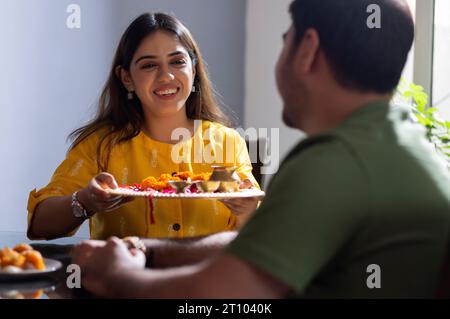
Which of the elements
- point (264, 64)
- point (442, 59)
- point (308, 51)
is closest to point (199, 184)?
point (308, 51)

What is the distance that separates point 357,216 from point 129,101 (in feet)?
5.85

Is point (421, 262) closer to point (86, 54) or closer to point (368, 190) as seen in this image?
point (368, 190)

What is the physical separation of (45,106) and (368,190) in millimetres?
3373

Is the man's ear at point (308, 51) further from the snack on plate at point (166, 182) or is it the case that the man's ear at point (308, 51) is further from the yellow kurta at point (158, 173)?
the yellow kurta at point (158, 173)

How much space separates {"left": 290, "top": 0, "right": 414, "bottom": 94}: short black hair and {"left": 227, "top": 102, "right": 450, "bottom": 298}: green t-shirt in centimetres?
6

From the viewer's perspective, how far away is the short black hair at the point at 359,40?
39.4 inches

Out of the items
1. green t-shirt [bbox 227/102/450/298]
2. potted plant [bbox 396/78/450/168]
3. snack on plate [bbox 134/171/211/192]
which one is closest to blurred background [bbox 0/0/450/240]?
potted plant [bbox 396/78/450/168]

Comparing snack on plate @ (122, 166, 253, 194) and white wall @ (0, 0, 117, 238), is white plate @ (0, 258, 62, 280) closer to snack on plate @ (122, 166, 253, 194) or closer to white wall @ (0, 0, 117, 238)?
snack on plate @ (122, 166, 253, 194)

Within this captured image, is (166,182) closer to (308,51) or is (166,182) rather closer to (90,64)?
(308,51)

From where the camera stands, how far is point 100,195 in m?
1.95

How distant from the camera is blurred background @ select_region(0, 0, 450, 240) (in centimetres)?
375

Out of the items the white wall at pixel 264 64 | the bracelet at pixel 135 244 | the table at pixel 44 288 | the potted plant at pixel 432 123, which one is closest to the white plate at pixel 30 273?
the table at pixel 44 288

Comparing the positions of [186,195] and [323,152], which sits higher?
[323,152]

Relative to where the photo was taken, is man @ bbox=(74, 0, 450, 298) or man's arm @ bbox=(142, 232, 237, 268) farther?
man's arm @ bbox=(142, 232, 237, 268)
